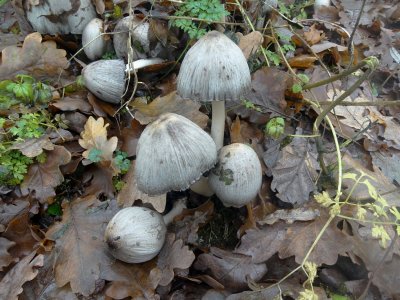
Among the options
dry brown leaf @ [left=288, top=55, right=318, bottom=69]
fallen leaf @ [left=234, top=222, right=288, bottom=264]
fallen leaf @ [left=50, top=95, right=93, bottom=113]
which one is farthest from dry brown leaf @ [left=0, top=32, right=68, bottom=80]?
fallen leaf @ [left=234, top=222, right=288, bottom=264]

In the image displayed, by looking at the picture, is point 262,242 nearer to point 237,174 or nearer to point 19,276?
point 237,174

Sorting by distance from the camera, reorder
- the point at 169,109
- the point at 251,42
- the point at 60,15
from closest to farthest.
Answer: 1. the point at 169,109
2. the point at 251,42
3. the point at 60,15

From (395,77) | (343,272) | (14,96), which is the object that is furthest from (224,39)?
(395,77)

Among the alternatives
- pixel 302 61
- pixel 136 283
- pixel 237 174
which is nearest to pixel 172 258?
pixel 136 283

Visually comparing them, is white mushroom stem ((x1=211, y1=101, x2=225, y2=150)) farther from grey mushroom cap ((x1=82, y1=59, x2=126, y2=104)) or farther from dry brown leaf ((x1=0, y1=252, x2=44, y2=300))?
dry brown leaf ((x1=0, y1=252, x2=44, y2=300))

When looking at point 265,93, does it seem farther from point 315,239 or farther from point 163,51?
point 315,239

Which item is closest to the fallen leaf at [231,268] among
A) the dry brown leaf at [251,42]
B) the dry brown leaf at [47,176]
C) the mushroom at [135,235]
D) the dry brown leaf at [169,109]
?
the mushroom at [135,235]
